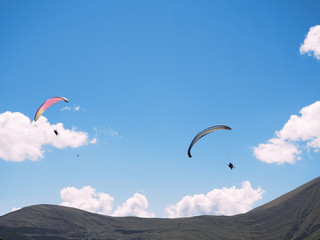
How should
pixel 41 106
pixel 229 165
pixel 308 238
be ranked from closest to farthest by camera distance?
1. pixel 229 165
2. pixel 41 106
3. pixel 308 238

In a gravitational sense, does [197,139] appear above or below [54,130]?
below

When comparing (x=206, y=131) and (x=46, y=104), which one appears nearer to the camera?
(x=206, y=131)

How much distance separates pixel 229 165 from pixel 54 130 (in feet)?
77.3

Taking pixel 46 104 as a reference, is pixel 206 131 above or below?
below

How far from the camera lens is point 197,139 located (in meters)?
40.0

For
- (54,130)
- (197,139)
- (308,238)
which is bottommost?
(308,238)

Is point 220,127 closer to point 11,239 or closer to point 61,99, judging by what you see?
point 61,99

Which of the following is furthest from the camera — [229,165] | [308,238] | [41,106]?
[308,238]

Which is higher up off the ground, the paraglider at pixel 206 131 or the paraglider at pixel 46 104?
the paraglider at pixel 46 104

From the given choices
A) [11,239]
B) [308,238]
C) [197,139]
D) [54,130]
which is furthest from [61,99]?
[308,238]

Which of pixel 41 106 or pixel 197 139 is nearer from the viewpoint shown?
pixel 197 139

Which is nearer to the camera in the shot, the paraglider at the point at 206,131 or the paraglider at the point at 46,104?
the paraglider at the point at 206,131

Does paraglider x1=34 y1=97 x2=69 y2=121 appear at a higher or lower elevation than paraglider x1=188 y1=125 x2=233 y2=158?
higher

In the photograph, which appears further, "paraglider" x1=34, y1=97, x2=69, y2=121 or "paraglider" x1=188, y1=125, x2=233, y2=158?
"paraglider" x1=34, y1=97, x2=69, y2=121
